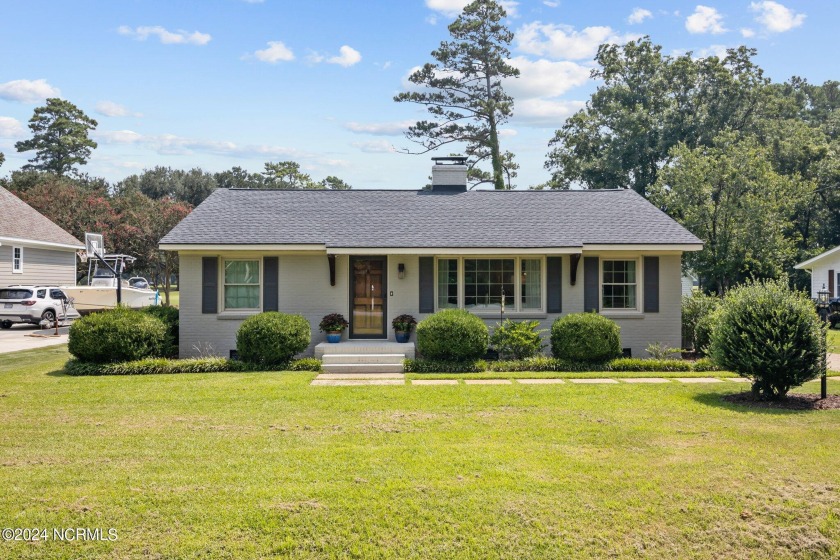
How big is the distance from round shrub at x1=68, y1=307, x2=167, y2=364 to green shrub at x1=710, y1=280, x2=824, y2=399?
10.9m

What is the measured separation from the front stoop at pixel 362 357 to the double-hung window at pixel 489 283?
179 centimetres

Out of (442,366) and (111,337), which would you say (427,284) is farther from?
(111,337)

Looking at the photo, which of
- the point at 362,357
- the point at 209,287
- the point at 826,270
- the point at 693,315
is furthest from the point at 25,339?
the point at 826,270

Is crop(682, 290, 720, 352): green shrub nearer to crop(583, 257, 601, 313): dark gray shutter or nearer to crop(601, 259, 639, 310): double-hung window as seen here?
crop(601, 259, 639, 310): double-hung window

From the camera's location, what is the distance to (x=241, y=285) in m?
13.9

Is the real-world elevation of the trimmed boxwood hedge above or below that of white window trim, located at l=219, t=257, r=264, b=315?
below

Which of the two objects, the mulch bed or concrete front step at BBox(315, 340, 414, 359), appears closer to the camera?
the mulch bed

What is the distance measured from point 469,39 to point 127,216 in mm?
21527

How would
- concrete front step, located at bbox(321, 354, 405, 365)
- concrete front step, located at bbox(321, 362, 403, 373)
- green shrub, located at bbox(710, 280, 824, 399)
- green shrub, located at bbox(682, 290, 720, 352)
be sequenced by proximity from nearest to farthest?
green shrub, located at bbox(710, 280, 824, 399)
concrete front step, located at bbox(321, 362, 403, 373)
concrete front step, located at bbox(321, 354, 405, 365)
green shrub, located at bbox(682, 290, 720, 352)

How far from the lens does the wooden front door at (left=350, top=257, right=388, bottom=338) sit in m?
14.0

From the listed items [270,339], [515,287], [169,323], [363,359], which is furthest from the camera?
[515,287]

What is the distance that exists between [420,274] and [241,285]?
4.20 m

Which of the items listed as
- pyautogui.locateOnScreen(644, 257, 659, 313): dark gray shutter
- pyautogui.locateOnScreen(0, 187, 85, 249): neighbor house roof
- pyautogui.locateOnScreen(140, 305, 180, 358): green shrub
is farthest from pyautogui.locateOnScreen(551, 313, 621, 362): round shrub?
pyautogui.locateOnScreen(0, 187, 85, 249): neighbor house roof

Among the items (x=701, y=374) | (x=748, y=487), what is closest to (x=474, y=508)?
(x=748, y=487)
